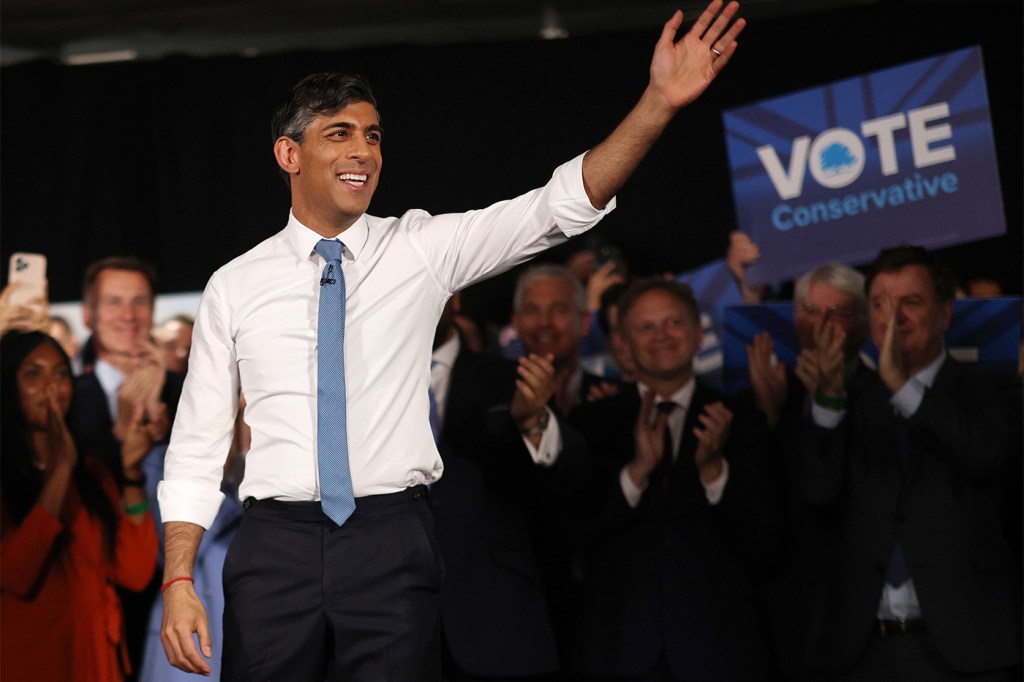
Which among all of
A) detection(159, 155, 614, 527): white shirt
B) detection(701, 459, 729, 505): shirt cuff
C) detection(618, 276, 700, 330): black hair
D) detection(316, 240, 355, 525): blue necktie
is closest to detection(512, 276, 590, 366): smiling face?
detection(618, 276, 700, 330): black hair

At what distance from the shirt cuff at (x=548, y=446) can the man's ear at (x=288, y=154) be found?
1.30 meters

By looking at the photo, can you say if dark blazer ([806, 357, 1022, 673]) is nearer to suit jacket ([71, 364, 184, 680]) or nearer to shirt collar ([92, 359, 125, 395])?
suit jacket ([71, 364, 184, 680])

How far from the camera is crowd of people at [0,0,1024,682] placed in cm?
210

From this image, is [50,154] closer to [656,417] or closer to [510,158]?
[510,158]

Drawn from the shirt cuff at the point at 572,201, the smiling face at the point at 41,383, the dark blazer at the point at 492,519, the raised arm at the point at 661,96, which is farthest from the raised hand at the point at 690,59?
the smiling face at the point at 41,383

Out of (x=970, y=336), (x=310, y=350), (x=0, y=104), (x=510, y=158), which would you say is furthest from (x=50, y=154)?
(x=970, y=336)

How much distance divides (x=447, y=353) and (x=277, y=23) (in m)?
1.74

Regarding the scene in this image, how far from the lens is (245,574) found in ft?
6.89

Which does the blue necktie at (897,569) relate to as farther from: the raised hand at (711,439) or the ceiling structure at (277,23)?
the ceiling structure at (277,23)

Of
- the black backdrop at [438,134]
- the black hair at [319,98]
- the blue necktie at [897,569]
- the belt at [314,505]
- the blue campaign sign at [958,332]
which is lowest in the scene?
the blue necktie at [897,569]


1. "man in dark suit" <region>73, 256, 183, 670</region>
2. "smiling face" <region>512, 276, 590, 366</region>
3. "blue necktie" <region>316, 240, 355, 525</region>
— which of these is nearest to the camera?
"blue necktie" <region>316, 240, 355, 525</region>

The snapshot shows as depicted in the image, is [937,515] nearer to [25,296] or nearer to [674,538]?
[674,538]

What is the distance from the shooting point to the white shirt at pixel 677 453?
345 cm

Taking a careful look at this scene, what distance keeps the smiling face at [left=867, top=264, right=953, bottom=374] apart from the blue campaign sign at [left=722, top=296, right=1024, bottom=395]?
22 cm
